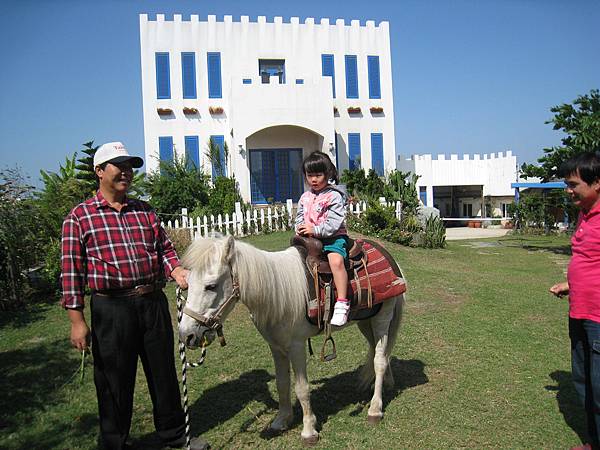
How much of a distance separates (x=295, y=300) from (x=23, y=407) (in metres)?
2.81

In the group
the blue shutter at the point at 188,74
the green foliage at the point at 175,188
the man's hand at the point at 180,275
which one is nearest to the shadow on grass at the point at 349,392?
the man's hand at the point at 180,275

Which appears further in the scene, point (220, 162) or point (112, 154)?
point (220, 162)

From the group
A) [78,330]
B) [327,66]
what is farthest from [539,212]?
[78,330]

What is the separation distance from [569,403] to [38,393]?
4874mm

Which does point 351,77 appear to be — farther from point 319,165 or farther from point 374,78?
point 319,165

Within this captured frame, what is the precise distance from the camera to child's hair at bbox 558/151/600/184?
2709 mm

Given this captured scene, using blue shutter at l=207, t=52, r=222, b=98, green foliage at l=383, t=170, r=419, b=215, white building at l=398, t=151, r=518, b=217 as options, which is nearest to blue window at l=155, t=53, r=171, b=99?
blue shutter at l=207, t=52, r=222, b=98

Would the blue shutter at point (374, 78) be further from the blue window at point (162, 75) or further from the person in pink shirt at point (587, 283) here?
the person in pink shirt at point (587, 283)

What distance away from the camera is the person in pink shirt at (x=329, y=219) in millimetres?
3334

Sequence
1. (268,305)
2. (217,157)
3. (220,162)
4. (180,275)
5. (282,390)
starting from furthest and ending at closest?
(220,162), (217,157), (282,390), (268,305), (180,275)

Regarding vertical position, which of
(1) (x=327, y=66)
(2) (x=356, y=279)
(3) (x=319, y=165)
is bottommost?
(2) (x=356, y=279)

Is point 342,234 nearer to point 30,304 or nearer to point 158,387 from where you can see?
point 158,387

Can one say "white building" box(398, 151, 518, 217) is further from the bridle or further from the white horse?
the bridle

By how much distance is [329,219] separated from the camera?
3354mm
